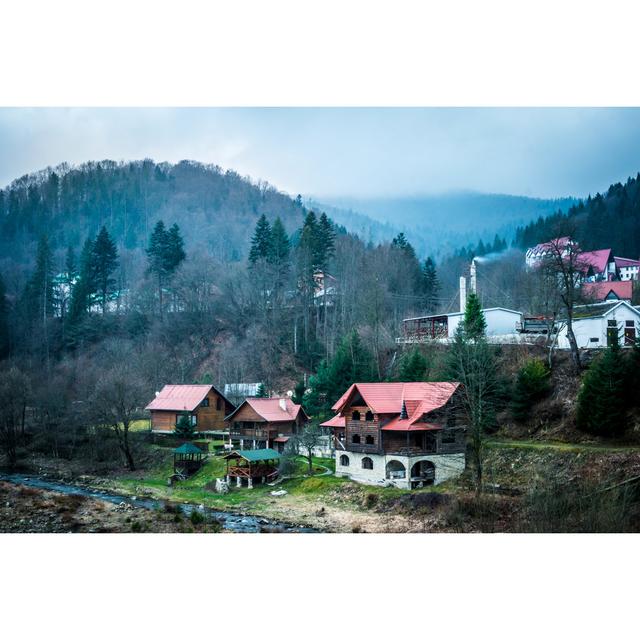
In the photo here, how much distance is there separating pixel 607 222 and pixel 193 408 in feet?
53.4

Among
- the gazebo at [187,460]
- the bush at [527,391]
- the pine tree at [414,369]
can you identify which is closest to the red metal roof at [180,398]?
the gazebo at [187,460]

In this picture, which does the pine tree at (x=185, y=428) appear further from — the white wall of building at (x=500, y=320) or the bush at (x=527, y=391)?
the bush at (x=527, y=391)

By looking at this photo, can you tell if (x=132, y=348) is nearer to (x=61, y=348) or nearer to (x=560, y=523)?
(x=61, y=348)

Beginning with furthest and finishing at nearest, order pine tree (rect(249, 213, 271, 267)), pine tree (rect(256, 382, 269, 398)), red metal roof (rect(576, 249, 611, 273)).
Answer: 1. pine tree (rect(249, 213, 271, 267))
2. pine tree (rect(256, 382, 269, 398))
3. red metal roof (rect(576, 249, 611, 273))

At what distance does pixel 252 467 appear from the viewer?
2008 centimetres

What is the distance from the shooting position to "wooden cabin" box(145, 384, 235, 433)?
2569 centimetres

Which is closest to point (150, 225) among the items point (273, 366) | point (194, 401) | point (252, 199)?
point (252, 199)

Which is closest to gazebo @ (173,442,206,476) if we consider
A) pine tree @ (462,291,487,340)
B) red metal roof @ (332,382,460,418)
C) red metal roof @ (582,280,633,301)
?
red metal roof @ (332,382,460,418)

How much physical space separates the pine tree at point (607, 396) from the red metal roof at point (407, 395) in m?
3.55

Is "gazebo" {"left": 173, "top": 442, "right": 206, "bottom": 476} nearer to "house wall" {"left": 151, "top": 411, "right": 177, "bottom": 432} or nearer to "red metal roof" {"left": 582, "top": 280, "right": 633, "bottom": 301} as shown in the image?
"house wall" {"left": 151, "top": 411, "right": 177, "bottom": 432}

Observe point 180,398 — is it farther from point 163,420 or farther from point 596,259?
point 596,259

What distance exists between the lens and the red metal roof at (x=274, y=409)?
2350 cm

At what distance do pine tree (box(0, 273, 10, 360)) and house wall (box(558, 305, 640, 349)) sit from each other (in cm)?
1995

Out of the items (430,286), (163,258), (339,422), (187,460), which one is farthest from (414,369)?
(163,258)
